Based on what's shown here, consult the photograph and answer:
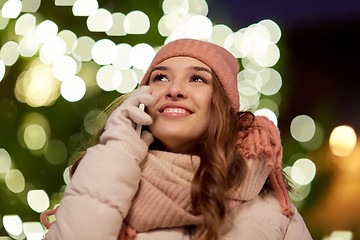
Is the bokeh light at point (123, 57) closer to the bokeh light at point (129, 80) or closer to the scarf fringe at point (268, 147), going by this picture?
the bokeh light at point (129, 80)

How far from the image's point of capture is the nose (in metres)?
1.40


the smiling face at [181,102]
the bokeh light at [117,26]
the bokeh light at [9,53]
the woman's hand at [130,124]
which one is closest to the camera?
the woman's hand at [130,124]

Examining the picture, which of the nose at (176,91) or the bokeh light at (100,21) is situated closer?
the nose at (176,91)

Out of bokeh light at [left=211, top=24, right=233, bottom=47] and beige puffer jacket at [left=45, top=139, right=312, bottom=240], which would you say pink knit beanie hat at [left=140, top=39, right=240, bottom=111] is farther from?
bokeh light at [left=211, top=24, right=233, bottom=47]

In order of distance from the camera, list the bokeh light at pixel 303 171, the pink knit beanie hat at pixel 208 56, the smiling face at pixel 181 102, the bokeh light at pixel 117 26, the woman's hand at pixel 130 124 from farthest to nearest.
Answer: the bokeh light at pixel 303 171
the bokeh light at pixel 117 26
the pink knit beanie hat at pixel 208 56
the smiling face at pixel 181 102
the woman's hand at pixel 130 124

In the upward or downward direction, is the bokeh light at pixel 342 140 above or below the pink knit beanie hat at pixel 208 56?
below

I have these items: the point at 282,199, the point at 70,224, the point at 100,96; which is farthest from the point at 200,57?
the point at 100,96

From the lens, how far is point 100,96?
8.95ft

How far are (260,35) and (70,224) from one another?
200 cm

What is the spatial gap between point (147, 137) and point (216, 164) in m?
0.22

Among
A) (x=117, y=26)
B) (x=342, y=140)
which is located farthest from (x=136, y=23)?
(x=342, y=140)

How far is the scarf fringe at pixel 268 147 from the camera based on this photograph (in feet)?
4.38

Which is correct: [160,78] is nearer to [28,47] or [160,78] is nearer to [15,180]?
[28,47]

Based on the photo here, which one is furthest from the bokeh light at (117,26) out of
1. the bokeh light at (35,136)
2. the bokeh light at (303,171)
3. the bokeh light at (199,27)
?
the bokeh light at (303,171)
